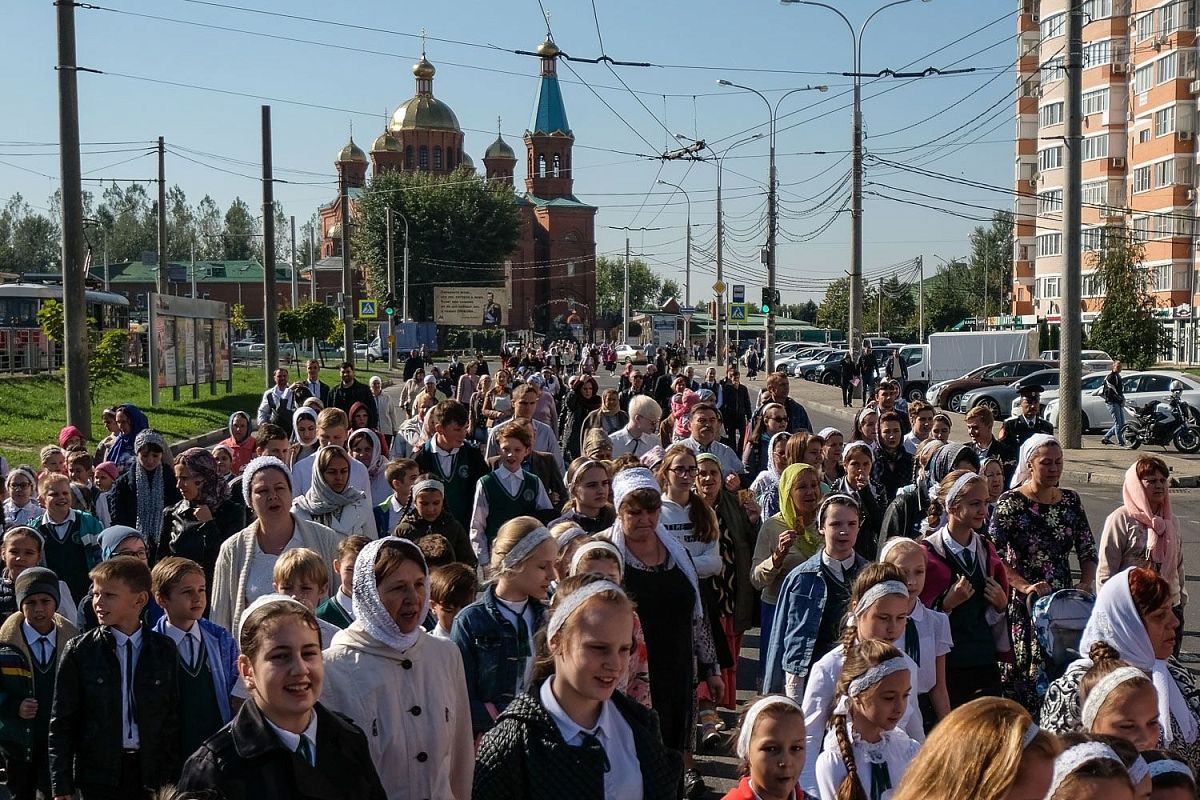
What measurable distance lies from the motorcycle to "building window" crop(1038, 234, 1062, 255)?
53.2m

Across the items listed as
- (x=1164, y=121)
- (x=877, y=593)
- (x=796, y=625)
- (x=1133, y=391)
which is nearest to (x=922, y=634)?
(x=796, y=625)

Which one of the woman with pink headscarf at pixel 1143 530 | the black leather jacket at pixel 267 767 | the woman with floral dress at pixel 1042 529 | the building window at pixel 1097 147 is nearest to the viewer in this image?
the black leather jacket at pixel 267 767

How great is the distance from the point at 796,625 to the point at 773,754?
225 centimetres

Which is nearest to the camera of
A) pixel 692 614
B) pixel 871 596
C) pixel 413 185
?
pixel 871 596

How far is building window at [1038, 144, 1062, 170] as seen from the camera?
247ft

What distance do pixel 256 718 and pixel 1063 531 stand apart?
4975mm

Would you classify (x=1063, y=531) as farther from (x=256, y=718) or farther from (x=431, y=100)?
(x=431, y=100)

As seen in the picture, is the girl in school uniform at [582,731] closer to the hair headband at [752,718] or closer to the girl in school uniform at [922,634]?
the hair headband at [752,718]

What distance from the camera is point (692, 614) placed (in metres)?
6.21

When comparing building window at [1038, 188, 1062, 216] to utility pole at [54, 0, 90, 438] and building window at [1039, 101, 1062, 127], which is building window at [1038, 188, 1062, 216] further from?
utility pole at [54, 0, 90, 438]

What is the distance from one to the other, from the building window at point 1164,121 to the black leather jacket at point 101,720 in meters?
65.0

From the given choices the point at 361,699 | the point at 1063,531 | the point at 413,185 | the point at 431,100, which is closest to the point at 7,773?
the point at 361,699

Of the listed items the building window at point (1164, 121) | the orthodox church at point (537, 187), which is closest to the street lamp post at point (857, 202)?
the building window at point (1164, 121)

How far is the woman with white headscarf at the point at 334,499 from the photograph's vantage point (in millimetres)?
7434
